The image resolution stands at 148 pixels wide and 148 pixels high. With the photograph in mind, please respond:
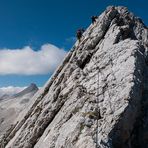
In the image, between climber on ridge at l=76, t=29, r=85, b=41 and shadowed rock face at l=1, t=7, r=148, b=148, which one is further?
climber on ridge at l=76, t=29, r=85, b=41

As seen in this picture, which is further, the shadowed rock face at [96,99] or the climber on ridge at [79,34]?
the climber on ridge at [79,34]

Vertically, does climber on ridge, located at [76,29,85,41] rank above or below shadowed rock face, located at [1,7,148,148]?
above

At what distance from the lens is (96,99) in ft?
96.8

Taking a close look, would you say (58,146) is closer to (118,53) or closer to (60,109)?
(60,109)

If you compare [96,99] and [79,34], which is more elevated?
[79,34]

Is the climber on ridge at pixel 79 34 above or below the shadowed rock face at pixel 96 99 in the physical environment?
above

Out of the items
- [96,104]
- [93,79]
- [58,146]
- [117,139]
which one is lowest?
[58,146]

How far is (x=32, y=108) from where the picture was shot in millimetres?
39344

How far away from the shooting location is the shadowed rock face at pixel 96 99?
26.4 metres

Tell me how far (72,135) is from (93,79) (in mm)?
7817

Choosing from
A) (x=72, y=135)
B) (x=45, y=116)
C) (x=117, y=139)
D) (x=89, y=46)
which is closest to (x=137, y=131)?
(x=117, y=139)

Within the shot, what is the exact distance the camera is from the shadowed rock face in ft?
86.6

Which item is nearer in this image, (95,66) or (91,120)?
(91,120)

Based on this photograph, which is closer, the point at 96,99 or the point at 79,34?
the point at 96,99
